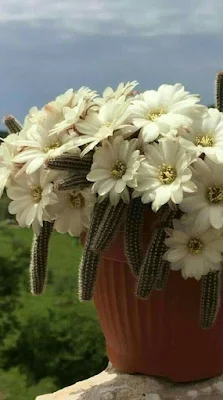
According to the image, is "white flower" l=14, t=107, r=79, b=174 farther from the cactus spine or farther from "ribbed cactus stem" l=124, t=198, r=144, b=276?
"ribbed cactus stem" l=124, t=198, r=144, b=276

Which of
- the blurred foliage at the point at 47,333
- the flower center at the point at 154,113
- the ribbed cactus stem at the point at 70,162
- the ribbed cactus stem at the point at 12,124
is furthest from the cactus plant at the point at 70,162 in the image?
the blurred foliage at the point at 47,333

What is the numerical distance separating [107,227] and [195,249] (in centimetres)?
13

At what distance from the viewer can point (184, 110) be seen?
1.04 meters

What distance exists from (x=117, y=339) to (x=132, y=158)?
1.35 ft

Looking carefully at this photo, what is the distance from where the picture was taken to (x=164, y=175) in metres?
0.99

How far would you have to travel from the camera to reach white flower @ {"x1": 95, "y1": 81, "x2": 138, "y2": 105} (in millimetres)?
1092

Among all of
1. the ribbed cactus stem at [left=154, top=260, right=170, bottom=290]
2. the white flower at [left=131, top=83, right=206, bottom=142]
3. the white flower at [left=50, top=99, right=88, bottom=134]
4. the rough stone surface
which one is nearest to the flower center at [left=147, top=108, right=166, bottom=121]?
the white flower at [left=131, top=83, right=206, bottom=142]

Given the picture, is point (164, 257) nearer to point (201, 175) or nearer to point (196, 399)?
point (201, 175)

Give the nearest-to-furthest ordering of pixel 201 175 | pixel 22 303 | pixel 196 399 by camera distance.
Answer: pixel 201 175 < pixel 196 399 < pixel 22 303

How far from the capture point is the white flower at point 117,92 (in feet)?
3.58

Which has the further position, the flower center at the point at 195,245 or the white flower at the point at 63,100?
the white flower at the point at 63,100

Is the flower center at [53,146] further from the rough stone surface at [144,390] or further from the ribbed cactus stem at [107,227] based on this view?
the rough stone surface at [144,390]

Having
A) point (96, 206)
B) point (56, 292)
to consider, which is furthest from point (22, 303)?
point (96, 206)

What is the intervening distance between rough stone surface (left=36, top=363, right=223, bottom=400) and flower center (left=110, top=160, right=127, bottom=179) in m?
0.45
